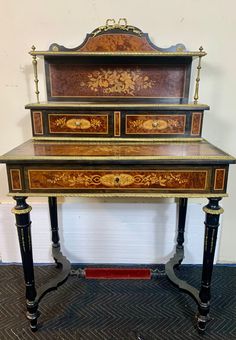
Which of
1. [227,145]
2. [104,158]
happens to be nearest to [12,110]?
[104,158]

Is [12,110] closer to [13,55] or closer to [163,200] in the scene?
[13,55]

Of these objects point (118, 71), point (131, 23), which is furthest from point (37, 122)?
point (131, 23)

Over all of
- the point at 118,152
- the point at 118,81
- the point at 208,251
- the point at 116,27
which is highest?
the point at 116,27

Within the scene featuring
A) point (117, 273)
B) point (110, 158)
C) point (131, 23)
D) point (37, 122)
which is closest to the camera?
point (110, 158)

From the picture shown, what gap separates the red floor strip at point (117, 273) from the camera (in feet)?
6.78

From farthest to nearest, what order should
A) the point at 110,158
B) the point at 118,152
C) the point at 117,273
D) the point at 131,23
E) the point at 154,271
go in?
the point at 117,273 → the point at 154,271 → the point at 131,23 → the point at 118,152 → the point at 110,158

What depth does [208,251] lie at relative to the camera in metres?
1.47

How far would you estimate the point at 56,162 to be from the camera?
1312 millimetres

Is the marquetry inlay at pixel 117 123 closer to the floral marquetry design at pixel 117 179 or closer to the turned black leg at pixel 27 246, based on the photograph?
the floral marquetry design at pixel 117 179

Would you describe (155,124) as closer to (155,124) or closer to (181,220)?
(155,124)

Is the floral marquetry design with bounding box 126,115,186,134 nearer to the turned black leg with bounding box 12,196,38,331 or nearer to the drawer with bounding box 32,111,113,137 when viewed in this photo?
the drawer with bounding box 32,111,113,137

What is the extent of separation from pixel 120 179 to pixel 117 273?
3.38 ft

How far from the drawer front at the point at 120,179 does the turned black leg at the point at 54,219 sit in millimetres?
662

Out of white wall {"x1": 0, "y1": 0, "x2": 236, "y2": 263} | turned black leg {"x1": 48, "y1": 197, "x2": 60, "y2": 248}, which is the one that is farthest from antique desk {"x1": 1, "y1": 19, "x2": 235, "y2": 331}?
turned black leg {"x1": 48, "y1": 197, "x2": 60, "y2": 248}
